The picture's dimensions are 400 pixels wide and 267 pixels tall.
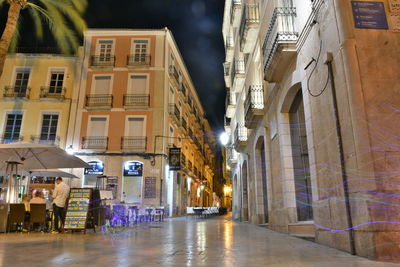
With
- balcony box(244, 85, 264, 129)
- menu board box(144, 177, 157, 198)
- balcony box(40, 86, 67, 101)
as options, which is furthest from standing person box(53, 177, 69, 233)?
balcony box(40, 86, 67, 101)

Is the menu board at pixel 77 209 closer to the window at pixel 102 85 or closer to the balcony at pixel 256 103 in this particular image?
the balcony at pixel 256 103

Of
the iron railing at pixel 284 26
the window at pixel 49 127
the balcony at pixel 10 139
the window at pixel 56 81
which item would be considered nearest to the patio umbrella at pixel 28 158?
the iron railing at pixel 284 26

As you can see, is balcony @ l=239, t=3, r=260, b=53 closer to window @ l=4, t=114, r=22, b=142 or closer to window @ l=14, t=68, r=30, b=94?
window @ l=4, t=114, r=22, b=142

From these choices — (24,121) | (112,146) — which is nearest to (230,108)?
(112,146)

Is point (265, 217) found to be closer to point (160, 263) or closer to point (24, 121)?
point (160, 263)

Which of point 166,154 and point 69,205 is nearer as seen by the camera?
point 69,205

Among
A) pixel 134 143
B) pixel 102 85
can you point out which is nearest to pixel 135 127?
pixel 134 143

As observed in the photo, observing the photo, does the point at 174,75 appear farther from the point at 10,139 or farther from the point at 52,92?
the point at 10,139

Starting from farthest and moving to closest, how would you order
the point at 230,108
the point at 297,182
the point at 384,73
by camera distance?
the point at 230,108 → the point at 297,182 → the point at 384,73

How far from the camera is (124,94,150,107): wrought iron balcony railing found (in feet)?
77.9

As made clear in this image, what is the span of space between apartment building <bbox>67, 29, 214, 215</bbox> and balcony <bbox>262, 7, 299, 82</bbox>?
1601 cm

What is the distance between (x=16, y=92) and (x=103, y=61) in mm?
6994

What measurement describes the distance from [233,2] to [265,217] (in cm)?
1072

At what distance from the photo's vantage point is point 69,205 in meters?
9.56
